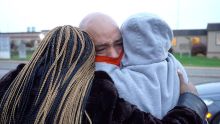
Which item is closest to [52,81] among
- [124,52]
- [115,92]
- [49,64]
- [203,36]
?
[49,64]

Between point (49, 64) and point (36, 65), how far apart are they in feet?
0.25

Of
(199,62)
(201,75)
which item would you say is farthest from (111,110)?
(199,62)

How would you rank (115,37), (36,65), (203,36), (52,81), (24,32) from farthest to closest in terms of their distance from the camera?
(24,32)
(203,36)
(115,37)
(36,65)
(52,81)

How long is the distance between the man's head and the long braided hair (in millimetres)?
166

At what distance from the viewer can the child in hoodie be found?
1.58 metres

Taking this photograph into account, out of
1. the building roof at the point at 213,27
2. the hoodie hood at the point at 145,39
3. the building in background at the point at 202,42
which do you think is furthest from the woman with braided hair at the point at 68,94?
the building roof at the point at 213,27

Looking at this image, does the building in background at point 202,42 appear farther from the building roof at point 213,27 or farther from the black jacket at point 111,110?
the black jacket at point 111,110

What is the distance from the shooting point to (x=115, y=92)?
1.50 metres

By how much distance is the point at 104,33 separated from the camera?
6.00 ft

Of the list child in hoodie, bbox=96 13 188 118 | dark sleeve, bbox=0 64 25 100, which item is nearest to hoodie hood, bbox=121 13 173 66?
child in hoodie, bbox=96 13 188 118

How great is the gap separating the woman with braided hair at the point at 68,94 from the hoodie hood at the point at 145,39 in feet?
0.69

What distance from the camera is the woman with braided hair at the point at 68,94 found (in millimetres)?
1435

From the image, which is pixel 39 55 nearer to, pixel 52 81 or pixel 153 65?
pixel 52 81

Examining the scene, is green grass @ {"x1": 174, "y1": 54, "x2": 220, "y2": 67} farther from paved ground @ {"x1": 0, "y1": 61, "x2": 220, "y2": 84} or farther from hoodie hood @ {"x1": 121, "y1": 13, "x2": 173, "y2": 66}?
hoodie hood @ {"x1": 121, "y1": 13, "x2": 173, "y2": 66}
